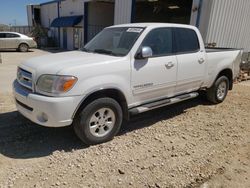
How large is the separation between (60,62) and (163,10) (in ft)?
58.5

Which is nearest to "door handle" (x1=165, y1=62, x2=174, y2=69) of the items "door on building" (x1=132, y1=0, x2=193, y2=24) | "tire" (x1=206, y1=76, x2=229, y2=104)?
"tire" (x1=206, y1=76, x2=229, y2=104)

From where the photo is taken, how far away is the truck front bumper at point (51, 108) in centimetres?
361

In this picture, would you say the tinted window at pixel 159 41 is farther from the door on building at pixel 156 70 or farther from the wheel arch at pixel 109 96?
the wheel arch at pixel 109 96

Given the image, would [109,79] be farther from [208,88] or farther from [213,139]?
[208,88]

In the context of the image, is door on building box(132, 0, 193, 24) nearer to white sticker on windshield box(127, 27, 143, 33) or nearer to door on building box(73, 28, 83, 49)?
door on building box(73, 28, 83, 49)

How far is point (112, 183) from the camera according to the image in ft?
10.9

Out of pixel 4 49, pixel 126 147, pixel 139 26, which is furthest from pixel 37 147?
pixel 4 49

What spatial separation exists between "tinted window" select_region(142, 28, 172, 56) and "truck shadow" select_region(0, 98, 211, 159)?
5.01ft

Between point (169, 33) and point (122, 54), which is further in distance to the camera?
point (169, 33)

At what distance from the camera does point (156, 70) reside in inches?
185

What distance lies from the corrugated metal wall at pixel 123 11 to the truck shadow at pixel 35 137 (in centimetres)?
858

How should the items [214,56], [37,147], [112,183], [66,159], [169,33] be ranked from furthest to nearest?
[214,56] < [169,33] < [37,147] < [66,159] < [112,183]

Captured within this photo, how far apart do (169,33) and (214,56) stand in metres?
1.65

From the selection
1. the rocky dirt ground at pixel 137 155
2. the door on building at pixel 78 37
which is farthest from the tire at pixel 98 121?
the door on building at pixel 78 37
